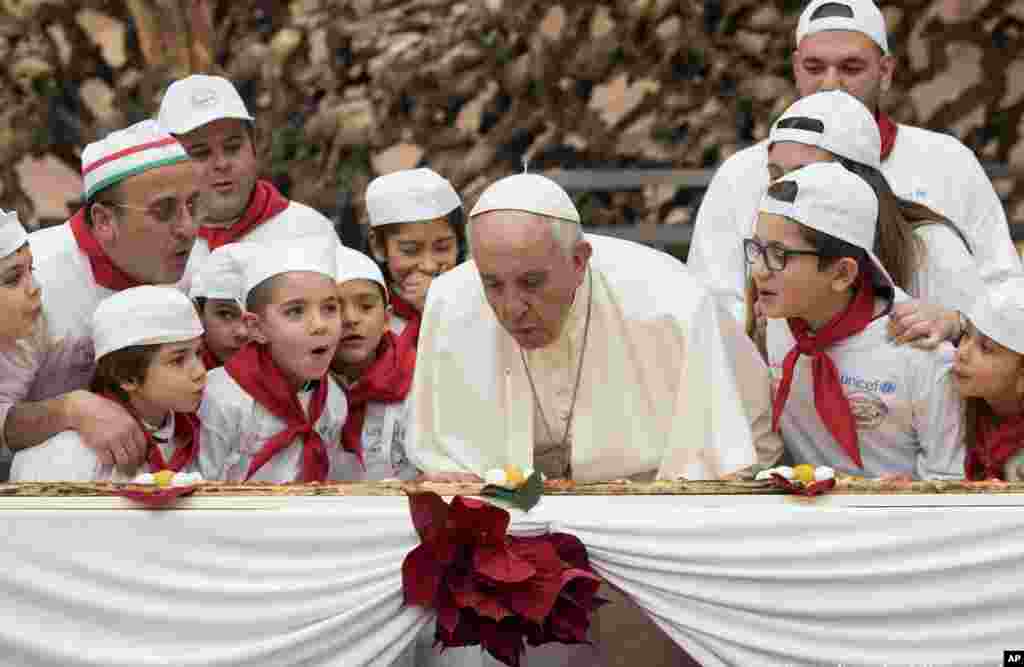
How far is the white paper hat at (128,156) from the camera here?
6.86 m

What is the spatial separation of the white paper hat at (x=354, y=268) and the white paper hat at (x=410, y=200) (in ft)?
1.25

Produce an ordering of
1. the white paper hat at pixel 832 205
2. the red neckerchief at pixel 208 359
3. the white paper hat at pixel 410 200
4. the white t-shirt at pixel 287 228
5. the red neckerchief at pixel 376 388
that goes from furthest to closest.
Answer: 1. the white t-shirt at pixel 287 228
2. the white paper hat at pixel 410 200
3. the red neckerchief at pixel 208 359
4. the red neckerchief at pixel 376 388
5. the white paper hat at pixel 832 205

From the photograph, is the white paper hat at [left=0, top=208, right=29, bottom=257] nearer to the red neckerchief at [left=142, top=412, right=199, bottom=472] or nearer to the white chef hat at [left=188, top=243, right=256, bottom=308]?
the red neckerchief at [left=142, top=412, right=199, bottom=472]

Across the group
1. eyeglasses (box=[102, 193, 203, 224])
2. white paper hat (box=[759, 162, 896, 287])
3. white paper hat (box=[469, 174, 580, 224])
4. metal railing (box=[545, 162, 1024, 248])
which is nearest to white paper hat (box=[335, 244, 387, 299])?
eyeglasses (box=[102, 193, 203, 224])

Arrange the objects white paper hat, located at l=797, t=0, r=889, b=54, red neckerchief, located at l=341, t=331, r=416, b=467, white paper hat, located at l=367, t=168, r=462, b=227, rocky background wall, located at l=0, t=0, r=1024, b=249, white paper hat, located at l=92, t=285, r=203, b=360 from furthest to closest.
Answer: rocky background wall, located at l=0, t=0, r=1024, b=249 → white paper hat, located at l=797, t=0, r=889, b=54 → white paper hat, located at l=367, t=168, r=462, b=227 → red neckerchief, located at l=341, t=331, r=416, b=467 → white paper hat, located at l=92, t=285, r=203, b=360

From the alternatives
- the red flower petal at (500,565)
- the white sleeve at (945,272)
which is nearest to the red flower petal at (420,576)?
the red flower petal at (500,565)

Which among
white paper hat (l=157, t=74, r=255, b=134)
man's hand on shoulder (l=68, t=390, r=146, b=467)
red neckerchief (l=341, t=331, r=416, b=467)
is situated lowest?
man's hand on shoulder (l=68, t=390, r=146, b=467)

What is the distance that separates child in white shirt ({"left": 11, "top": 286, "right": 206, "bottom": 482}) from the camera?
6.28 metres

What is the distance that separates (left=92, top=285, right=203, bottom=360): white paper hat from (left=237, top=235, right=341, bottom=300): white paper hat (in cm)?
36

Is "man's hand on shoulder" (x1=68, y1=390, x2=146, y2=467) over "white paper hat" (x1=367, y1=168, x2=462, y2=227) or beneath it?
beneath

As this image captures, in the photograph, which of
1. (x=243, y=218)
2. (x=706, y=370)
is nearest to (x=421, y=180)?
(x=243, y=218)

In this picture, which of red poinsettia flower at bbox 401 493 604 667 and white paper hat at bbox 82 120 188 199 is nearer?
red poinsettia flower at bbox 401 493 604 667

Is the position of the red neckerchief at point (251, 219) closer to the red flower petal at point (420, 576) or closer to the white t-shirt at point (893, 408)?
the white t-shirt at point (893, 408)

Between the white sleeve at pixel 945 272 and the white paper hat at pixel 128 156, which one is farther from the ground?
the white paper hat at pixel 128 156
